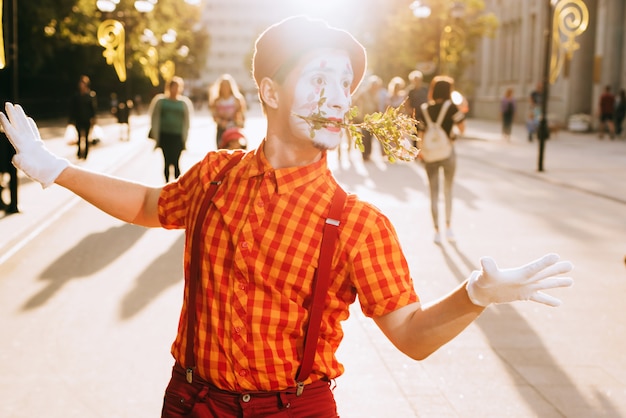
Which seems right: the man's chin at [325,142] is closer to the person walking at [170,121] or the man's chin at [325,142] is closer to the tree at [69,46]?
the tree at [69,46]

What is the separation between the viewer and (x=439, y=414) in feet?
16.0

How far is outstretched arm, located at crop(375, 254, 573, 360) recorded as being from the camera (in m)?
2.12

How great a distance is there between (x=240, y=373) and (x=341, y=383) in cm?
318

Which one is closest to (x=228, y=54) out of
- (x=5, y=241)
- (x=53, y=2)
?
(x=53, y=2)

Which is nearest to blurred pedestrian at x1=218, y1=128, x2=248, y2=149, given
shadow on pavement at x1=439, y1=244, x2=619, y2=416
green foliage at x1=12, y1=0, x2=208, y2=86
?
shadow on pavement at x1=439, y1=244, x2=619, y2=416

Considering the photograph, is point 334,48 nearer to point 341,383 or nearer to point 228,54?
point 341,383

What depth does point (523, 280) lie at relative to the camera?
2123 millimetres

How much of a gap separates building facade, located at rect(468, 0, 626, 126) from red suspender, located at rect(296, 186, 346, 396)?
28.9 meters

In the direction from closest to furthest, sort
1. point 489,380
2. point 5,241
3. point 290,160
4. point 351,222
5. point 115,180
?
1. point 351,222
2. point 290,160
3. point 115,180
4. point 489,380
5. point 5,241

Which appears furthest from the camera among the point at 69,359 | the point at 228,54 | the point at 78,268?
the point at 228,54

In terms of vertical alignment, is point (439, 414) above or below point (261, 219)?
below

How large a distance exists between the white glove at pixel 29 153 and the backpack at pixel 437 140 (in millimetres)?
8398

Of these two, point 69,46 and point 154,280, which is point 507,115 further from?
point 154,280

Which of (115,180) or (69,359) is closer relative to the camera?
(115,180)
